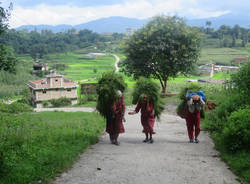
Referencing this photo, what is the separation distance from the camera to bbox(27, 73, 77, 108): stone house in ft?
134

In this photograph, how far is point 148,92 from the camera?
8.20 meters

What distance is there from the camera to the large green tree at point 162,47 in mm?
22094

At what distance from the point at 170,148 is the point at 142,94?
5.82 ft

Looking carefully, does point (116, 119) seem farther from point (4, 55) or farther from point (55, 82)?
point (55, 82)

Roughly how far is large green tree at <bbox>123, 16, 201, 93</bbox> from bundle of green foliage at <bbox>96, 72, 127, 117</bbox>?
14.3 m

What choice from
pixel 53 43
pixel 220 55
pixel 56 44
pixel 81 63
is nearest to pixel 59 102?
pixel 220 55

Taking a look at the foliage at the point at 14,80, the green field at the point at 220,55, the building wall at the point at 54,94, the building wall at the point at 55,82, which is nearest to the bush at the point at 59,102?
the building wall at the point at 54,94

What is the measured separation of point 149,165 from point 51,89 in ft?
126

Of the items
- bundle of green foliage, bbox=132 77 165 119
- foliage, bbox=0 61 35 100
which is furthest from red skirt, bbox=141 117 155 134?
foliage, bbox=0 61 35 100

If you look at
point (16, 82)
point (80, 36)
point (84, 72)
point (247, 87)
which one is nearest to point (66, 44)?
point (80, 36)

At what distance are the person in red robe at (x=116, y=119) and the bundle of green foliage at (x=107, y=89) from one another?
0.15m

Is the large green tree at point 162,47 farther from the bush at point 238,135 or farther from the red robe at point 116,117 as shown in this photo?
the bush at point 238,135

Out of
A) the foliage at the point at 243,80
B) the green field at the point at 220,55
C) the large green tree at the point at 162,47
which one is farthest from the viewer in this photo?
the green field at the point at 220,55

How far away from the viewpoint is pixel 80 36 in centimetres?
12412
